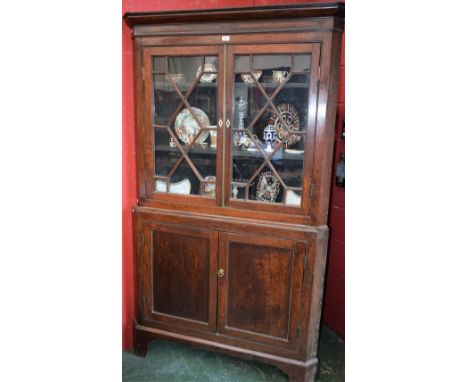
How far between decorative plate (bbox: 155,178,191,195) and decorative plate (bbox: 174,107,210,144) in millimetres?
213

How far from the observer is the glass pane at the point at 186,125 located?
161cm

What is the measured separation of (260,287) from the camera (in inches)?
65.2

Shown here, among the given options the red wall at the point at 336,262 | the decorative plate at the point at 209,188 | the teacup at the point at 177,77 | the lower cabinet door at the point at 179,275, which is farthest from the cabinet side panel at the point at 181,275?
the red wall at the point at 336,262

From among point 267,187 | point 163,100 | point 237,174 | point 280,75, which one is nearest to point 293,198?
point 267,187

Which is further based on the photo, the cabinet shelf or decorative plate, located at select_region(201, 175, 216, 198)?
decorative plate, located at select_region(201, 175, 216, 198)

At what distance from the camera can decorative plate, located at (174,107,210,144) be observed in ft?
5.39

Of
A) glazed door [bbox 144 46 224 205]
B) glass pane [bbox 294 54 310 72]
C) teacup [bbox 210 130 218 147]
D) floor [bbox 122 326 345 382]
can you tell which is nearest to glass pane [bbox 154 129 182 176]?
glazed door [bbox 144 46 224 205]

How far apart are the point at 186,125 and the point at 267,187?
50 centimetres

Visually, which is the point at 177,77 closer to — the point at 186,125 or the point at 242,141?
the point at 186,125

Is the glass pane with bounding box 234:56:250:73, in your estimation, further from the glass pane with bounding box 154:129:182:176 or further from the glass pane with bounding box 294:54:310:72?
the glass pane with bounding box 154:129:182:176

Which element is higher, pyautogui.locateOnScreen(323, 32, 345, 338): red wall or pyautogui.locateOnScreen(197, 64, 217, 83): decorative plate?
pyautogui.locateOnScreen(197, 64, 217, 83): decorative plate
